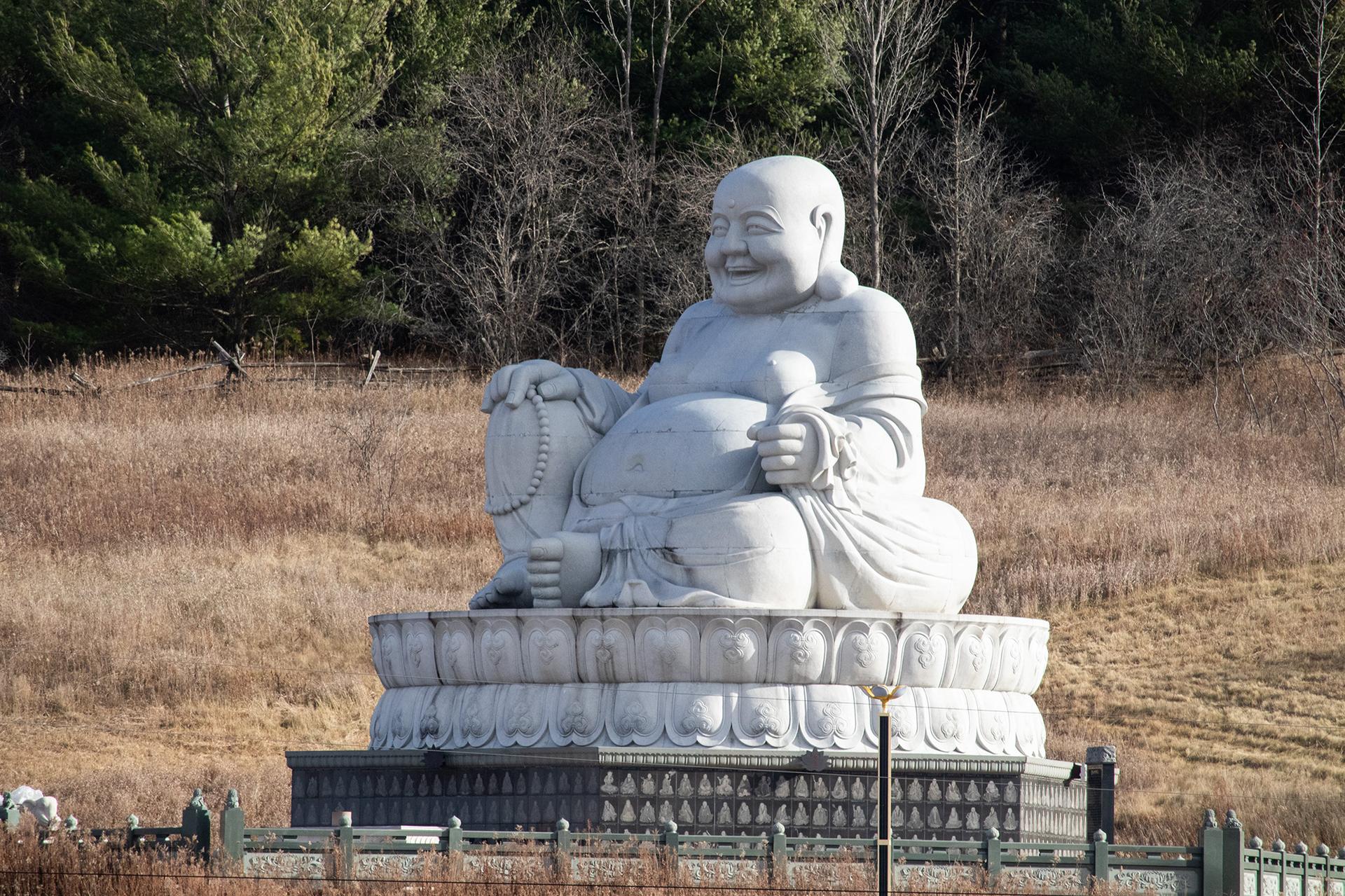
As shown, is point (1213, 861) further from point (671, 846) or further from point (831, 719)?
point (671, 846)

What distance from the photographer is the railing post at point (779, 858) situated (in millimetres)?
8219

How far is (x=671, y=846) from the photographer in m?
8.36

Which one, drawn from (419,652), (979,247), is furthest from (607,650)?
(979,247)

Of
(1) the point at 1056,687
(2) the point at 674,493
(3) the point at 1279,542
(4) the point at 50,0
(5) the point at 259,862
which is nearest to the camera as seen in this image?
(5) the point at 259,862

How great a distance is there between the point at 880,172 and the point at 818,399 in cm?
2083

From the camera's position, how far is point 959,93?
1185 inches

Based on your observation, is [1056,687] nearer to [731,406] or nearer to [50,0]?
[731,406]

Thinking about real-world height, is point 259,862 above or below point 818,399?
below

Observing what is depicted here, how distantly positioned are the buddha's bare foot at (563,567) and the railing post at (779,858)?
212cm

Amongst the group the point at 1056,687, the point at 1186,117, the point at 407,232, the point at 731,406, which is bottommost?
the point at 1056,687

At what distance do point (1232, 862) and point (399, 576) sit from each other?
12.1 metres

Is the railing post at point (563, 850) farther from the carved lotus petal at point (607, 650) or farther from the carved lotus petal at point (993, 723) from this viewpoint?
the carved lotus petal at point (993, 723)

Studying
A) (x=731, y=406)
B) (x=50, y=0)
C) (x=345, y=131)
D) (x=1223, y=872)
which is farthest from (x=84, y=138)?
(x=1223, y=872)

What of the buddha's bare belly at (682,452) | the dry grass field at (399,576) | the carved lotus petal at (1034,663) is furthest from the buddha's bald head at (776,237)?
the dry grass field at (399,576)
